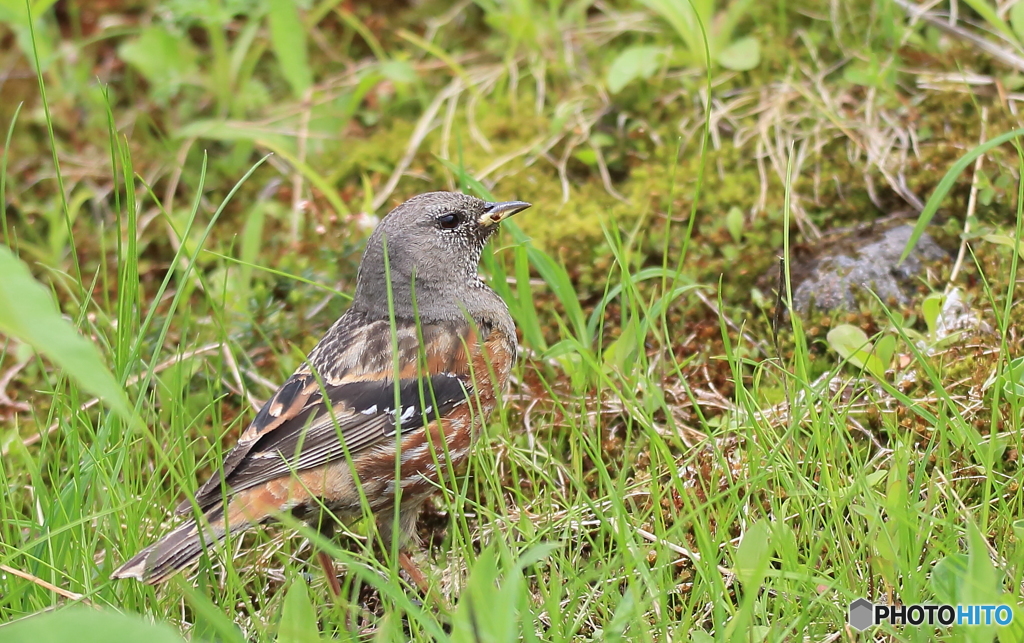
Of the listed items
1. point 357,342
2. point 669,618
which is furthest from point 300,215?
point 669,618

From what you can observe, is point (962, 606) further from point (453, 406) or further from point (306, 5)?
point (306, 5)

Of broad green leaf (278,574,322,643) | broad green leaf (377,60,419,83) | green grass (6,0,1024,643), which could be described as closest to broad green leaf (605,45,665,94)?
green grass (6,0,1024,643)

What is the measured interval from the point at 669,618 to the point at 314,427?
A: 1.55 metres

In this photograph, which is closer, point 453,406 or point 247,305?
point 453,406

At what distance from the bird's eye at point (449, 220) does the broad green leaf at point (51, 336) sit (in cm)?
256

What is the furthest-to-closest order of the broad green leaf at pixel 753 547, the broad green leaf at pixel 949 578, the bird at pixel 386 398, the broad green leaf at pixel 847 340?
1. the broad green leaf at pixel 847 340
2. the bird at pixel 386 398
3. the broad green leaf at pixel 753 547
4. the broad green leaf at pixel 949 578

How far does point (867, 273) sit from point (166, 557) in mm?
3304

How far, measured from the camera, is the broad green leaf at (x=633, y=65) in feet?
18.2

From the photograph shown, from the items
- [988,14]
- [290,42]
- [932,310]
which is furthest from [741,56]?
[290,42]

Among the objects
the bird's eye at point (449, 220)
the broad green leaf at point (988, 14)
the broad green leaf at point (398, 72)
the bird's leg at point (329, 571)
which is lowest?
the bird's leg at point (329, 571)

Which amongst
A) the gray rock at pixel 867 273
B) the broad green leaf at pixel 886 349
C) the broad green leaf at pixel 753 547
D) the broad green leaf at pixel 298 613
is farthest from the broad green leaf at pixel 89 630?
the gray rock at pixel 867 273

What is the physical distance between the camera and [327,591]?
3.90 meters

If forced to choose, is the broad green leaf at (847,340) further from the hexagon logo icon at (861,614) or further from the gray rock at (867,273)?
the hexagon logo icon at (861,614)

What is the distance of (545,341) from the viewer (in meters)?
4.89
